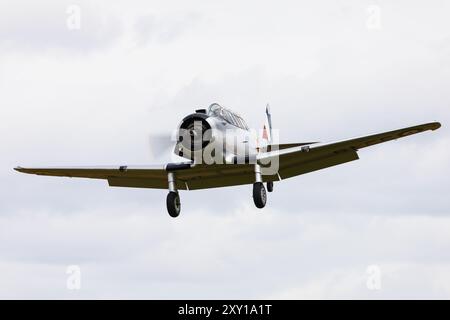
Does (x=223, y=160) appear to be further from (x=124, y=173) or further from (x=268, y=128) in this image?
(x=268, y=128)

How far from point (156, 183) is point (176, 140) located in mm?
4810

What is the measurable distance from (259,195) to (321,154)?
265cm

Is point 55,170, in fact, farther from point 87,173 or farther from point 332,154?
point 332,154

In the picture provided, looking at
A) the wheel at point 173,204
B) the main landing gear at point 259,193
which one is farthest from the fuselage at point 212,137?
the wheel at point 173,204

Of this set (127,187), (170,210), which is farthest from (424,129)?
(127,187)

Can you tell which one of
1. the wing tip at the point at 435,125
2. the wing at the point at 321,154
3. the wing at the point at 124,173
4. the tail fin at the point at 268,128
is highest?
the tail fin at the point at 268,128

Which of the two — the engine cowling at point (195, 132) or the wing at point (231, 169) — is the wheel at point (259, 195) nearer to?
the wing at point (231, 169)

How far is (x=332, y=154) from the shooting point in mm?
32344

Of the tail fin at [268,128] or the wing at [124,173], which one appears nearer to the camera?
the wing at [124,173]

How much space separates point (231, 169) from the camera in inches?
1278

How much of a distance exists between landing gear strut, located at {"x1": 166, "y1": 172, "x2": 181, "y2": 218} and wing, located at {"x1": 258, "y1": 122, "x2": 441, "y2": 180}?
9.72ft

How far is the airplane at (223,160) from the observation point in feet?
101

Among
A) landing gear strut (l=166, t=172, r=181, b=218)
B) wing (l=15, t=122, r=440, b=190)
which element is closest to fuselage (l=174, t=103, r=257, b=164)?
wing (l=15, t=122, r=440, b=190)

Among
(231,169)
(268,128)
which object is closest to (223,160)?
(231,169)
